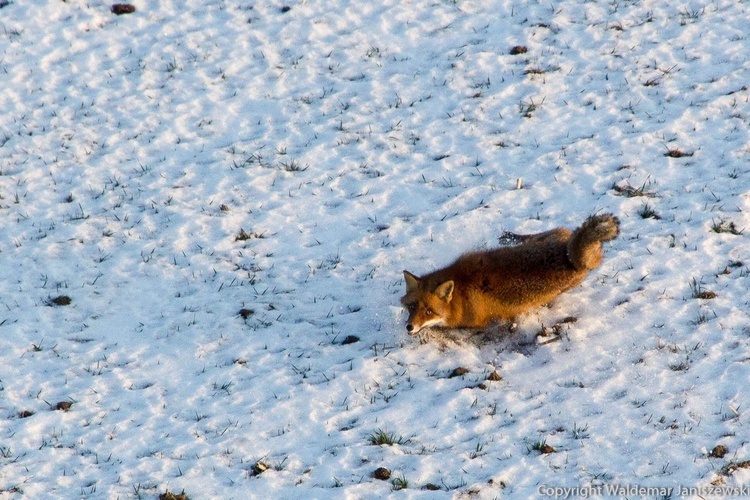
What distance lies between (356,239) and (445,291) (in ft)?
6.32

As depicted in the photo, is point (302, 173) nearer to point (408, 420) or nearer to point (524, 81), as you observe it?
point (524, 81)

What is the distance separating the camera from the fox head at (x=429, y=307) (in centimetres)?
728

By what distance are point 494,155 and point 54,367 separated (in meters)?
5.64

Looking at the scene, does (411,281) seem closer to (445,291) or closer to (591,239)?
(445,291)

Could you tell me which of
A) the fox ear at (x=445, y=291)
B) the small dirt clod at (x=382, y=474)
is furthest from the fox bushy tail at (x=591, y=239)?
the small dirt clod at (x=382, y=474)

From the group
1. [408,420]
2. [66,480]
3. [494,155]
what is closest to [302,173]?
[494,155]

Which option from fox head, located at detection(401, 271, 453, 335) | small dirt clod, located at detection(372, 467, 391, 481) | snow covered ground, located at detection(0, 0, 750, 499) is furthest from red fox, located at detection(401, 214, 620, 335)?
small dirt clod, located at detection(372, 467, 391, 481)

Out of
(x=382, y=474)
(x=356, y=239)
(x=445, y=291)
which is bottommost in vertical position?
(x=382, y=474)

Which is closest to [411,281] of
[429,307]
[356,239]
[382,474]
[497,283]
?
[429,307]

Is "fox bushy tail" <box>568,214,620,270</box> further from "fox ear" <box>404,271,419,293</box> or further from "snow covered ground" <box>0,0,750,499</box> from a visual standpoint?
"fox ear" <box>404,271,419,293</box>

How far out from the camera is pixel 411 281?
7.50 meters

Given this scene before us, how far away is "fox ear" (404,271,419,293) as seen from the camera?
7.45 metres

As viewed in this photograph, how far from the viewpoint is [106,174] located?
1031 cm

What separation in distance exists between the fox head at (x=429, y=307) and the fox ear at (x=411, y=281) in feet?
0.04
